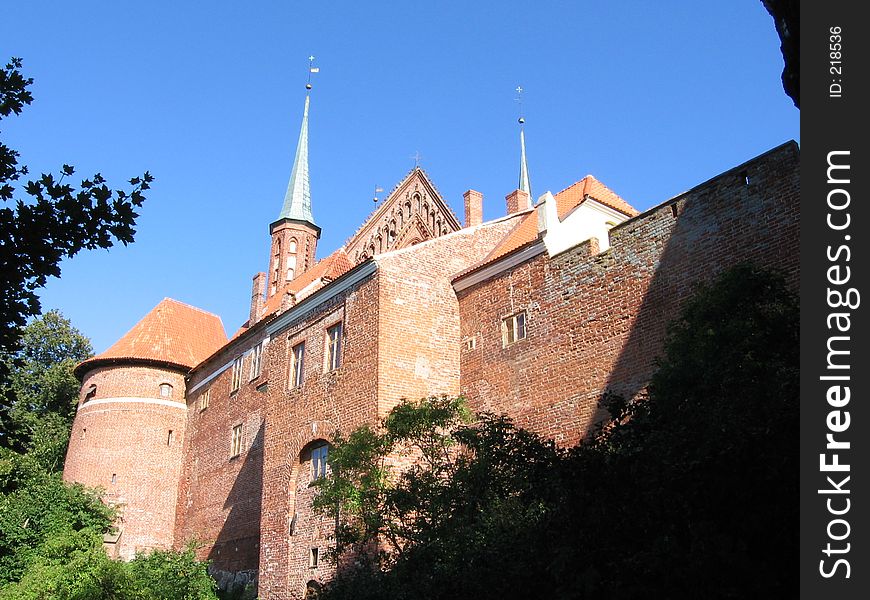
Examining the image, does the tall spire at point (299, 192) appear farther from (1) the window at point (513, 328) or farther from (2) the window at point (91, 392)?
(1) the window at point (513, 328)

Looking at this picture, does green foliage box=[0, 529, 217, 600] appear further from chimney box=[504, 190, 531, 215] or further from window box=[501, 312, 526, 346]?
chimney box=[504, 190, 531, 215]

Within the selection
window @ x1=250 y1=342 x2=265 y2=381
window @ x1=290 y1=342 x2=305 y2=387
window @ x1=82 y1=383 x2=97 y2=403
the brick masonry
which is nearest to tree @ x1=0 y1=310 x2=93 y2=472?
window @ x1=82 y1=383 x2=97 y2=403

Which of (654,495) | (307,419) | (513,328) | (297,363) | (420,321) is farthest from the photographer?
(297,363)

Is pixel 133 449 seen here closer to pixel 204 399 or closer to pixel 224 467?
pixel 204 399

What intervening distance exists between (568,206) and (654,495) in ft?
46.7

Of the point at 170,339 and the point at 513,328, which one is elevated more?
the point at 170,339

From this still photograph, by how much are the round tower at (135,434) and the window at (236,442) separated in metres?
5.22

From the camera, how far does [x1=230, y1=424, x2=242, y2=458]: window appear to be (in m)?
30.0

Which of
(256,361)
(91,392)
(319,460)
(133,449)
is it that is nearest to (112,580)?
(319,460)

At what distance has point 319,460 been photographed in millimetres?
20266

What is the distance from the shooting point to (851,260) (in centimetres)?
526

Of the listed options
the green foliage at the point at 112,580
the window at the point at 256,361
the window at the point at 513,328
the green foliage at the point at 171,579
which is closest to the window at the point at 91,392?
the window at the point at 256,361

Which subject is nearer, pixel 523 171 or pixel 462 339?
pixel 462 339

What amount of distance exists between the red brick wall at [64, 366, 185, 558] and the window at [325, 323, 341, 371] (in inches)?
620
